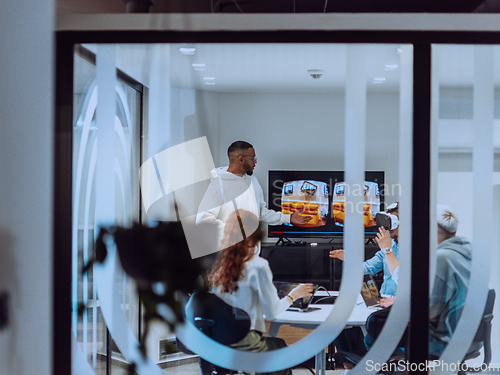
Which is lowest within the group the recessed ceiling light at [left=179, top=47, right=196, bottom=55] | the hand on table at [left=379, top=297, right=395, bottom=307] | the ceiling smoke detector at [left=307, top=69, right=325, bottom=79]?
the hand on table at [left=379, top=297, right=395, bottom=307]

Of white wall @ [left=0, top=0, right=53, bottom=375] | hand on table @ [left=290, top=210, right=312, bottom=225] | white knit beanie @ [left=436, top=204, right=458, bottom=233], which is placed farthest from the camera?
hand on table @ [left=290, top=210, right=312, bottom=225]

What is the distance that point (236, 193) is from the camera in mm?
2107

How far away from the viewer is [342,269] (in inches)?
82.0

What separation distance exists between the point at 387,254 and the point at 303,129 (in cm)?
77

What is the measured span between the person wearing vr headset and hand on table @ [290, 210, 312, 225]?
0.21 metres

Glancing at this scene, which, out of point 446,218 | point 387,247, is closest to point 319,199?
point 387,247

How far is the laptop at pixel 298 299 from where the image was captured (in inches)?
80.7

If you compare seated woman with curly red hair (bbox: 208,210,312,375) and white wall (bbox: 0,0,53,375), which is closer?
white wall (bbox: 0,0,53,375)

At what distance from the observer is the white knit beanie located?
202 cm

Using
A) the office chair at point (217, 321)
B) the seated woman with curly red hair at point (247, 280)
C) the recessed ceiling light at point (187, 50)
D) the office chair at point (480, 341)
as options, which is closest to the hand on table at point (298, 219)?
the seated woman with curly red hair at point (247, 280)

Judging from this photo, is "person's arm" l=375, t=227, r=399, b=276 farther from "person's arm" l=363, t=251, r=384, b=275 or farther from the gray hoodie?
the gray hoodie

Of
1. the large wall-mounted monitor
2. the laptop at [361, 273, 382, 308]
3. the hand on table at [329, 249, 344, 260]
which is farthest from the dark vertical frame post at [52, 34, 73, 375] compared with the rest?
the laptop at [361, 273, 382, 308]

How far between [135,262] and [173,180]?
0.46 m

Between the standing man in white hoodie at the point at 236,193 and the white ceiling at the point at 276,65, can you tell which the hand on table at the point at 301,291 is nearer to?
the standing man in white hoodie at the point at 236,193
